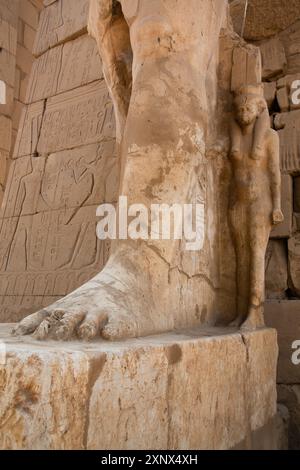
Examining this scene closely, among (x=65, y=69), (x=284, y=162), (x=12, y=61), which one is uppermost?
(x=12, y=61)

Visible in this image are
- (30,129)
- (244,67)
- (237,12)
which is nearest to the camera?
(244,67)

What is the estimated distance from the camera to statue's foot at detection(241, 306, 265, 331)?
6.93 ft

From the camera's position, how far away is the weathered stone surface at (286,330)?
300 centimetres

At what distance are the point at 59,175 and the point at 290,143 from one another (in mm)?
1899

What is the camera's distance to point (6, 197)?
4395 mm

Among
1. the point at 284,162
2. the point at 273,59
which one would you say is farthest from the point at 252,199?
the point at 273,59

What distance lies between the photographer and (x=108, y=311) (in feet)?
4.92

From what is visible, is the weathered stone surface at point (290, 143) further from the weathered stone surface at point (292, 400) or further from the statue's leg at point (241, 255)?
the weathered stone surface at point (292, 400)

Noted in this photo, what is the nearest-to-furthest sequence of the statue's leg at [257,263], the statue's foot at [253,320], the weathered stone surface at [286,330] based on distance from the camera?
the statue's foot at [253,320]
the statue's leg at [257,263]
the weathered stone surface at [286,330]

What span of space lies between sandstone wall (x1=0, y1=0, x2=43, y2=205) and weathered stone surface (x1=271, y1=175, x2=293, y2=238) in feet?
15.0

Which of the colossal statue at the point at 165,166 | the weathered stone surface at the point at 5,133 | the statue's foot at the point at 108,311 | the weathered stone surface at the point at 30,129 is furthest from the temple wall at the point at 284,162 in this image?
Answer: the weathered stone surface at the point at 5,133

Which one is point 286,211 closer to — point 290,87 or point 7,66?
point 290,87

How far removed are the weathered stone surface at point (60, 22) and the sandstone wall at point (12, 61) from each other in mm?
2158
